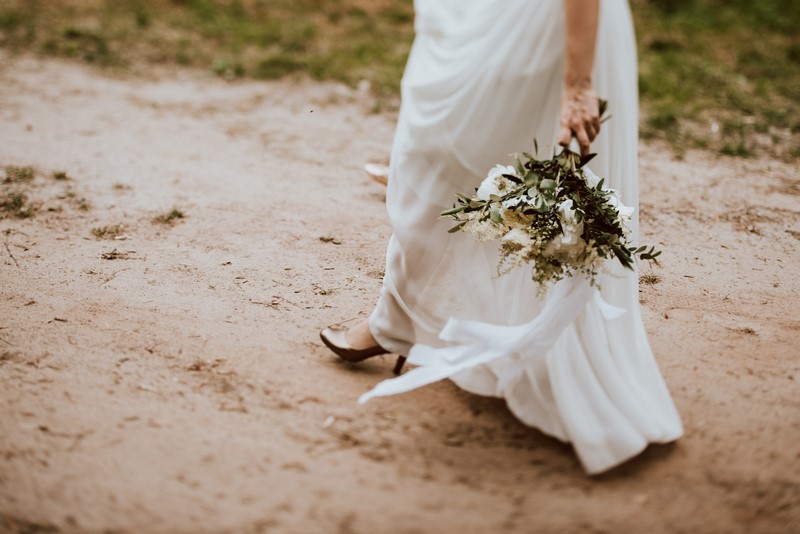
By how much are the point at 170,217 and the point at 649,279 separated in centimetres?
243

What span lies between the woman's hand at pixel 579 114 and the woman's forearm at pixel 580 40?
0.08ft

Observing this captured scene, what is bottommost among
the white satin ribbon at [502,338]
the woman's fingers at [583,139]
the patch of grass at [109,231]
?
the patch of grass at [109,231]

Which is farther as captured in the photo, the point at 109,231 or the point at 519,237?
the point at 109,231

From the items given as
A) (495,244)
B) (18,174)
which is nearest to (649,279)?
(495,244)

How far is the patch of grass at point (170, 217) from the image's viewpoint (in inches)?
160

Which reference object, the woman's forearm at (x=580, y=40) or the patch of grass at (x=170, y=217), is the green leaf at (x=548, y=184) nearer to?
the woman's forearm at (x=580, y=40)

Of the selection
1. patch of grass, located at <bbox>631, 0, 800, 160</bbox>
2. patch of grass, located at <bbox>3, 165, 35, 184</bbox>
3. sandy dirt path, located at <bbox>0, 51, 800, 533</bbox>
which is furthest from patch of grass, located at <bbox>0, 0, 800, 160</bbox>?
patch of grass, located at <bbox>3, 165, 35, 184</bbox>

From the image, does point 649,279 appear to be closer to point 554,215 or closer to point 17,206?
point 554,215

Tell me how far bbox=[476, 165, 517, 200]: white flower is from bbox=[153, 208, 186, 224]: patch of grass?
223cm

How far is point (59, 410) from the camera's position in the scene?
2559mm

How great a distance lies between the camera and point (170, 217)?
409 centimetres

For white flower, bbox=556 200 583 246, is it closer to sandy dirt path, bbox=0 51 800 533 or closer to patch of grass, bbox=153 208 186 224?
sandy dirt path, bbox=0 51 800 533

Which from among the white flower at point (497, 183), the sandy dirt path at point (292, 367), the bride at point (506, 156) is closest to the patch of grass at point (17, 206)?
the sandy dirt path at point (292, 367)

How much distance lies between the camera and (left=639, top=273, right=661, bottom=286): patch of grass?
3615 mm
